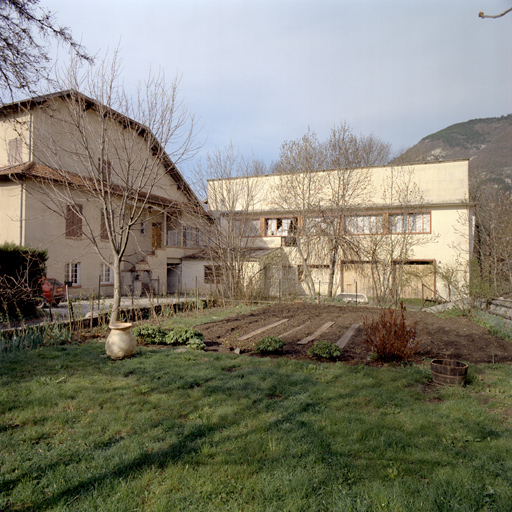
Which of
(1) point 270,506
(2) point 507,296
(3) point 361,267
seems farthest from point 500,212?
(1) point 270,506

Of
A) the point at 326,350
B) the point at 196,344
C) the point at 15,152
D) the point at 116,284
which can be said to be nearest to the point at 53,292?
the point at 15,152

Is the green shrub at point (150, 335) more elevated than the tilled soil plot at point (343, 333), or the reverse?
the green shrub at point (150, 335)

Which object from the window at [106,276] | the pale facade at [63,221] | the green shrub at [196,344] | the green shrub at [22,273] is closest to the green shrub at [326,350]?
the green shrub at [196,344]

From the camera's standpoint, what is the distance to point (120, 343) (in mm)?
6121

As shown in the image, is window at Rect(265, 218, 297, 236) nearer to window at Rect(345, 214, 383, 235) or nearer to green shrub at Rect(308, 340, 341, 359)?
window at Rect(345, 214, 383, 235)

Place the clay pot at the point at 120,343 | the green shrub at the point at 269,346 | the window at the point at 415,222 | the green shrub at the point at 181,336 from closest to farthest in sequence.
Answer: the clay pot at the point at 120,343, the green shrub at the point at 269,346, the green shrub at the point at 181,336, the window at the point at 415,222

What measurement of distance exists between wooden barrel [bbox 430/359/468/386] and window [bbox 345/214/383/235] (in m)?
15.3

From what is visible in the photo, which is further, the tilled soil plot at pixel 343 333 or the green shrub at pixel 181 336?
the green shrub at pixel 181 336

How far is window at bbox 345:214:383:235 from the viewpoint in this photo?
20141 mm

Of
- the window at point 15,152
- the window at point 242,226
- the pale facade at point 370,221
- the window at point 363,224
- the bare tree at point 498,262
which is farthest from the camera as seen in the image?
the window at point 363,224

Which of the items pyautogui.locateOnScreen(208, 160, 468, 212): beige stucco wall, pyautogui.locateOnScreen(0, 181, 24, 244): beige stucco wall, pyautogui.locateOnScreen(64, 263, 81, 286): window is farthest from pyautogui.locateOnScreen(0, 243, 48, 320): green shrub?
pyautogui.locateOnScreen(208, 160, 468, 212): beige stucco wall

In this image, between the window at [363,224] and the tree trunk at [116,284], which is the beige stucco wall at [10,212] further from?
the window at [363,224]

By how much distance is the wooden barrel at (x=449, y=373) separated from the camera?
4.92 metres

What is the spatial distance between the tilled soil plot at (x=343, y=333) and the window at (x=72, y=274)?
36.2ft
